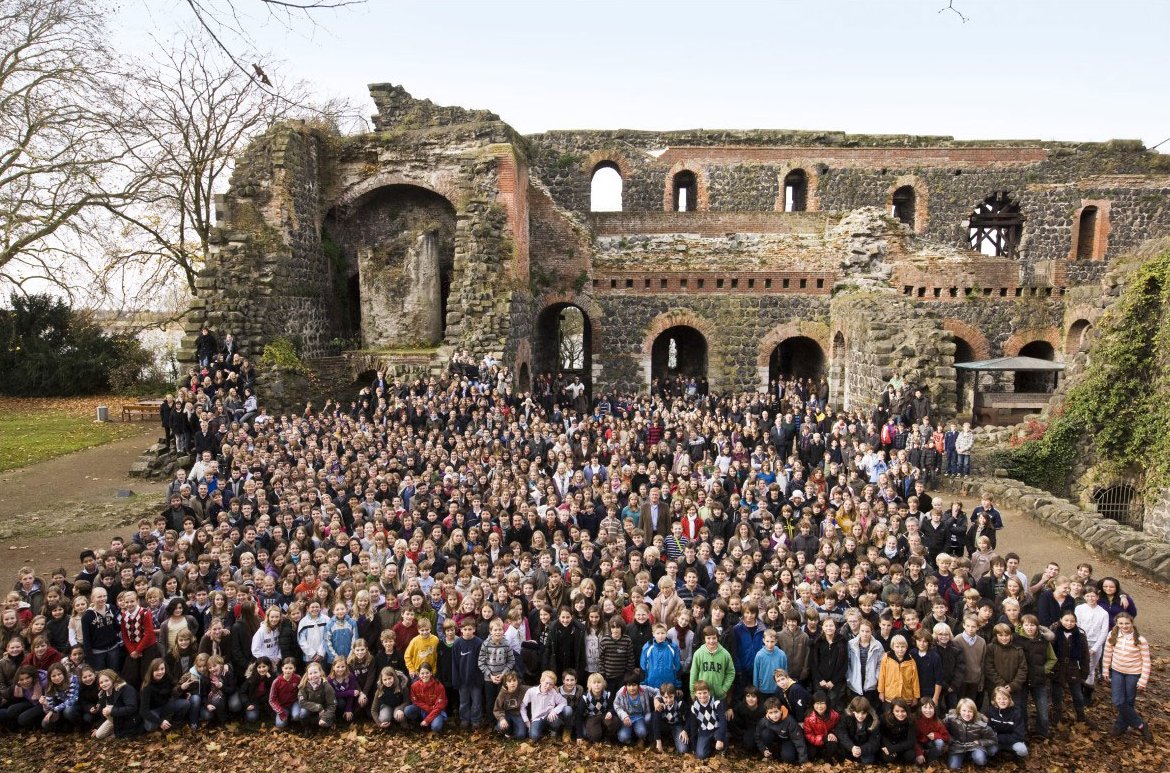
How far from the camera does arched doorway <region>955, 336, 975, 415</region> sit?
57.5ft

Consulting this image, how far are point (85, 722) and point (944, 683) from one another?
7.42m

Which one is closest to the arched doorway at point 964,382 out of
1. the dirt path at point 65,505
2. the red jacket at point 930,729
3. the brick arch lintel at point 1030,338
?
the brick arch lintel at point 1030,338

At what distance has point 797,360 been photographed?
73.4 feet

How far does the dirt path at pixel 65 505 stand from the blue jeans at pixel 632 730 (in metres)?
8.05

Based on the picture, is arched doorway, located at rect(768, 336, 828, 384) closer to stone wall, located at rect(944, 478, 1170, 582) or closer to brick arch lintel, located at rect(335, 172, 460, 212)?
stone wall, located at rect(944, 478, 1170, 582)

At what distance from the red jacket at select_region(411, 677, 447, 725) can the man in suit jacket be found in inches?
145

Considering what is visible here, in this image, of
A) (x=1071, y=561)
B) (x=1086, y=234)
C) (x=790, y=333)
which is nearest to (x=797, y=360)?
(x=790, y=333)

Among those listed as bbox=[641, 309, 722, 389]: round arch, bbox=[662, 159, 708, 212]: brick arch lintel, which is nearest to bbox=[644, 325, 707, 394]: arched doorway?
bbox=[641, 309, 722, 389]: round arch

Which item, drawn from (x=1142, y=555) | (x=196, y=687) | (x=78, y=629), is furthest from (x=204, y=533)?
(x=1142, y=555)

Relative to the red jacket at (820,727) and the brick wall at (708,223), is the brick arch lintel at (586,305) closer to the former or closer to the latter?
the brick wall at (708,223)

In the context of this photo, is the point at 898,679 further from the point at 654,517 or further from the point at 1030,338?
the point at 1030,338

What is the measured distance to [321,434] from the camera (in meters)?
13.0

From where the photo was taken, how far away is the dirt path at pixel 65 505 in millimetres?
10633

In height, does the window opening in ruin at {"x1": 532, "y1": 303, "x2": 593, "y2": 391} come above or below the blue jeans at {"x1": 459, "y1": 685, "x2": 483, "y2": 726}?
above
